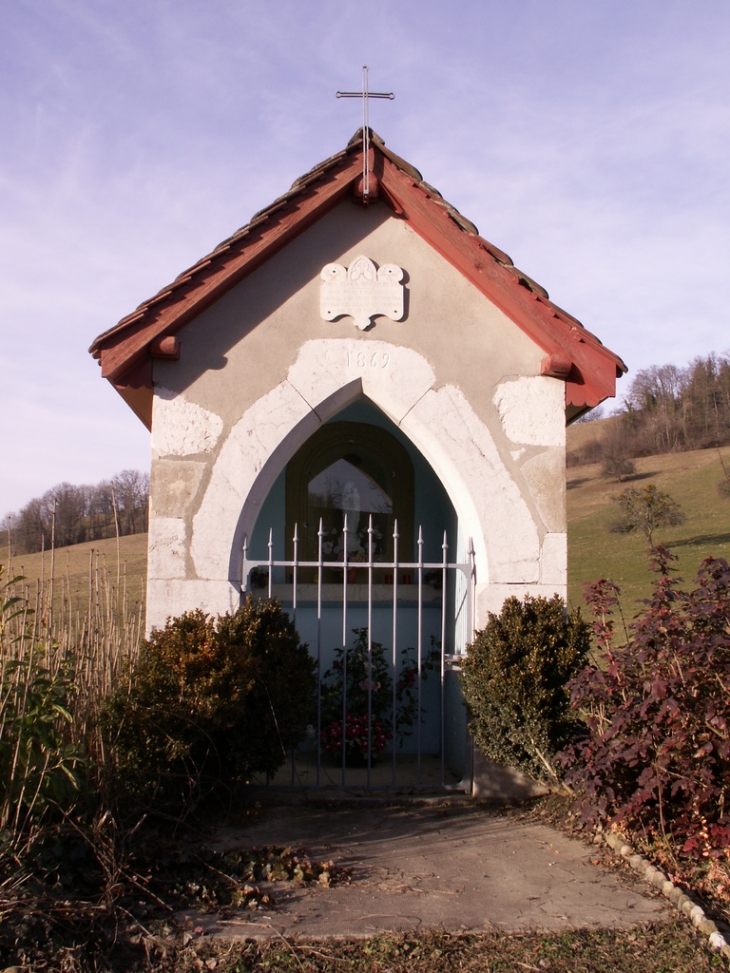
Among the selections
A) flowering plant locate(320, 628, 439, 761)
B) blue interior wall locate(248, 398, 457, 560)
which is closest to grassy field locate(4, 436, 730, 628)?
blue interior wall locate(248, 398, 457, 560)

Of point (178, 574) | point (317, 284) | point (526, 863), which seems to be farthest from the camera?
point (317, 284)

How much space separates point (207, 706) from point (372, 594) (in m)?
3.35

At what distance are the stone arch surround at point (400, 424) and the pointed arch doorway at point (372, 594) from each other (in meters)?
0.62

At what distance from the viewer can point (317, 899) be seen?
4.21 metres

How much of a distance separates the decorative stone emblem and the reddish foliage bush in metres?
2.81

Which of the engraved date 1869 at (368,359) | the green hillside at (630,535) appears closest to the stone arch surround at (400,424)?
the engraved date 1869 at (368,359)

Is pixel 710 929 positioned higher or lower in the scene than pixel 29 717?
lower

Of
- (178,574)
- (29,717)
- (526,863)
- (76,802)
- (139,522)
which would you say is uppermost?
(139,522)

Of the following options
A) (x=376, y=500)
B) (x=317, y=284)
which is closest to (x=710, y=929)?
(x=317, y=284)

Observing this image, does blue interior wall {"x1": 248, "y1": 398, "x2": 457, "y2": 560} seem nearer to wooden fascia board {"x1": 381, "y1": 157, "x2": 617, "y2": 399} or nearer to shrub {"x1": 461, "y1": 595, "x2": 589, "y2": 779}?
wooden fascia board {"x1": 381, "y1": 157, "x2": 617, "y2": 399}

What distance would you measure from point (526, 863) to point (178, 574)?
3010 millimetres

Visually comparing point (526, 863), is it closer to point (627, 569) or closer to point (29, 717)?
point (29, 717)

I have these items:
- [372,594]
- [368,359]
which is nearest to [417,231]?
[368,359]

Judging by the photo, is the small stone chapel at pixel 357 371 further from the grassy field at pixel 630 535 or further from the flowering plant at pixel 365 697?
the grassy field at pixel 630 535
